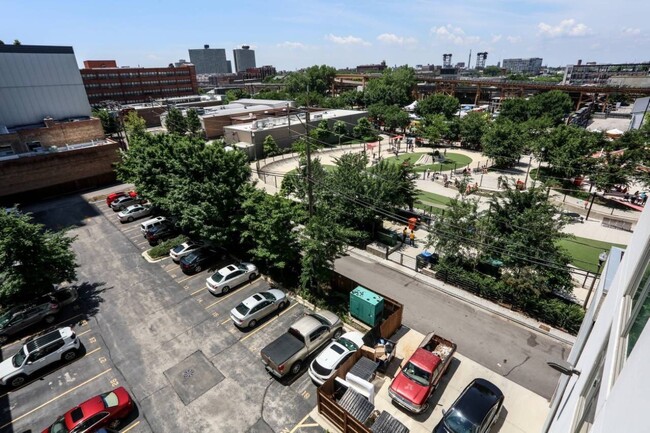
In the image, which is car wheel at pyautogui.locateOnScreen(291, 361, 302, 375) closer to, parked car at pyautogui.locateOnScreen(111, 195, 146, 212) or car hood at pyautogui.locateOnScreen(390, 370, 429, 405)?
car hood at pyautogui.locateOnScreen(390, 370, 429, 405)

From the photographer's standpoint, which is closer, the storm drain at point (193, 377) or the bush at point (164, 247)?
the storm drain at point (193, 377)

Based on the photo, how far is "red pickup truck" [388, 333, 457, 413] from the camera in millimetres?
13461

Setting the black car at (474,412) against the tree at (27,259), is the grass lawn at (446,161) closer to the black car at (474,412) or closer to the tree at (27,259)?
the black car at (474,412)

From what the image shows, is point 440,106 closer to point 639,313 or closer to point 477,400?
point 477,400

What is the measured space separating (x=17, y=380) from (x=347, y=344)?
15.7m

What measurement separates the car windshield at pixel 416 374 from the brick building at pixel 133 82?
12014cm

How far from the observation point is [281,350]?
15.5 meters

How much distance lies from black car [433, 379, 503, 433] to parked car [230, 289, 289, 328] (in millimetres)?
10404

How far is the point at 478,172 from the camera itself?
47.8 meters

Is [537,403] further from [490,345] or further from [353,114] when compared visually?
[353,114]

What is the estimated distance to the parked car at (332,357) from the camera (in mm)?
14734

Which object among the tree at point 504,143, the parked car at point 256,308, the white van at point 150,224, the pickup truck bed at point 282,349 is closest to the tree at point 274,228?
the parked car at point 256,308

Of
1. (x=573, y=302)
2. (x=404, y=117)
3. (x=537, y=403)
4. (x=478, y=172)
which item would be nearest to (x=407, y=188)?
(x=573, y=302)

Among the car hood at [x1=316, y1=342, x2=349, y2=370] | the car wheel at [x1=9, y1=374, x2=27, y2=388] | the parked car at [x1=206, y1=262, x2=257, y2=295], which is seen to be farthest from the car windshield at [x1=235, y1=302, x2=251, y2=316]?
the car wheel at [x1=9, y1=374, x2=27, y2=388]
